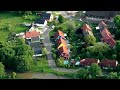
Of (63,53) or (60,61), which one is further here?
(63,53)

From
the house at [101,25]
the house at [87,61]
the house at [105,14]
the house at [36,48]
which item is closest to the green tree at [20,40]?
the house at [36,48]

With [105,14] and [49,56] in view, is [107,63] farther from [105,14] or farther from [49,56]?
[105,14]

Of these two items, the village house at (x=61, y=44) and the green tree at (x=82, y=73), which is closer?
the green tree at (x=82, y=73)

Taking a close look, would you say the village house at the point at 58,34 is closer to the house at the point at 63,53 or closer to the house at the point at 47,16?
the house at the point at 63,53

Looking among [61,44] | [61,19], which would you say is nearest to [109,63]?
[61,44]

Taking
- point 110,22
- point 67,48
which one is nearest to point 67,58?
point 67,48

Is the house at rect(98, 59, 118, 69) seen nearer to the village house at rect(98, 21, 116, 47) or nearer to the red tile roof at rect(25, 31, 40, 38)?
the village house at rect(98, 21, 116, 47)
